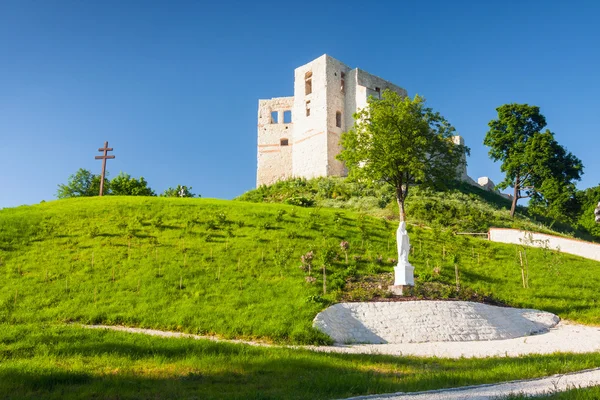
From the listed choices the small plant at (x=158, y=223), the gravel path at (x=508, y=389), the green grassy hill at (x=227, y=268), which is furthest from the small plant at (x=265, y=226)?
the gravel path at (x=508, y=389)

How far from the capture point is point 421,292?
1762cm

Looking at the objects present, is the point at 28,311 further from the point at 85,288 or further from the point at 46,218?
the point at 46,218

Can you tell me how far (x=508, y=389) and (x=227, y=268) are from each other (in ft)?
47.5

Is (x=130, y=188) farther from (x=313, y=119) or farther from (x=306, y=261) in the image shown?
(x=306, y=261)

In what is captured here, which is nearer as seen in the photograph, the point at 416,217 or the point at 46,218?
the point at 46,218

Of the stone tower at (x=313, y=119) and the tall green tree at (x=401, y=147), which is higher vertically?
the stone tower at (x=313, y=119)

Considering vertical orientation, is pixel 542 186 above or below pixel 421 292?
above

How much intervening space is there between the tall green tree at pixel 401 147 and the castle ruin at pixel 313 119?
61.5 ft

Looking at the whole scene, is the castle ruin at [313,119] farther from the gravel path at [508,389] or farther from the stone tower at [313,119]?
the gravel path at [508,389]

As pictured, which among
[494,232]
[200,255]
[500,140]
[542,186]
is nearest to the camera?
[200,255]

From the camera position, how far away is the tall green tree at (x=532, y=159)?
44.2 m

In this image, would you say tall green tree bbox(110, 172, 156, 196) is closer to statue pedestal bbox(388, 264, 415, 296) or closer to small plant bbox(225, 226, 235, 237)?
small plant bbox(225, 226, 235, 237)

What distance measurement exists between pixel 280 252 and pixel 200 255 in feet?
12.4

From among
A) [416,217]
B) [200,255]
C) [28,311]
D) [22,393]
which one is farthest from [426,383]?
[416,217]
